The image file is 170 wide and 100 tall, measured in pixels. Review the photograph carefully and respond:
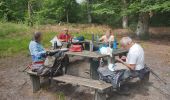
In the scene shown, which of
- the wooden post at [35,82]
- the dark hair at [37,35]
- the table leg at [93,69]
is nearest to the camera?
the dark hair at [37,35]

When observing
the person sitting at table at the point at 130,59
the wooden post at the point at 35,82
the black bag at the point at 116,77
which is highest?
the person sitting at table at the point at 130,59

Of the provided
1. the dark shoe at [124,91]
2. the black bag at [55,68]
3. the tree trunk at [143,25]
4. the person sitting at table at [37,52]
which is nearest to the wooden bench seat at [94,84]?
the black bag at [55,68]

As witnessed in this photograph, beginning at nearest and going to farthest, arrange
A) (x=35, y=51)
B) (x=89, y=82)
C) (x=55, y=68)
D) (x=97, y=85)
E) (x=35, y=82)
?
(x=97, y=85) → (x=89, y=82) → (x=55, y=68) → (x=35, y=51) → (x=35, y=82)

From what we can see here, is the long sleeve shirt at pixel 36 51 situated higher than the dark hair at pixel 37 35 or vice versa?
the dark hair at pixel 37 35

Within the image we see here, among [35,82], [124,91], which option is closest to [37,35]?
[35,82]

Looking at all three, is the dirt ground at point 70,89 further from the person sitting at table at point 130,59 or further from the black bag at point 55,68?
the person sitting at table at point 130,59

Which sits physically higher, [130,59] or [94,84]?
[130,59]

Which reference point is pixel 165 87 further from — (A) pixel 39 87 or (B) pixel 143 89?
(A) pixel 39 87

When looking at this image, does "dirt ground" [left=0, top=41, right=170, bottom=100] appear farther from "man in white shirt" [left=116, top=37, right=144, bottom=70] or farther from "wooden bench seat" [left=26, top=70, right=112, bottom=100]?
"man in white shirt" [left=116, top=37, right=144, bottom=70]

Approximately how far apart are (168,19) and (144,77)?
60.6ft

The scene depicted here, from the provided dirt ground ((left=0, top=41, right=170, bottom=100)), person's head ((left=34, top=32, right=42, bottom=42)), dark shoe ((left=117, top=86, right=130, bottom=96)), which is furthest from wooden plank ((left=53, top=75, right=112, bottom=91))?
person's head ((left=34, top=32, right=42, bottom=42))

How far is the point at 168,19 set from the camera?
24.3 meters

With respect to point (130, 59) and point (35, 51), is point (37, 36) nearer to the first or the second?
point (35, 51)

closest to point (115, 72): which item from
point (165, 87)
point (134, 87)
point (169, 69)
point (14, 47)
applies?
point (134, 87)
